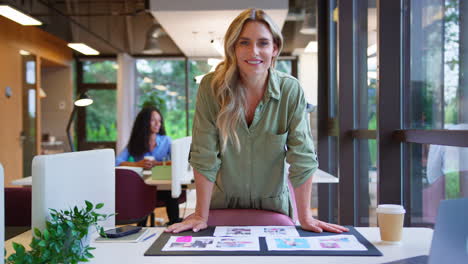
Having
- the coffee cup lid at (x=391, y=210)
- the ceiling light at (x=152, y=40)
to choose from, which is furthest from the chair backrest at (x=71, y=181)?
the ceiling light at (x=152, y=40)

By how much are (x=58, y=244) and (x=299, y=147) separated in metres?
0.99

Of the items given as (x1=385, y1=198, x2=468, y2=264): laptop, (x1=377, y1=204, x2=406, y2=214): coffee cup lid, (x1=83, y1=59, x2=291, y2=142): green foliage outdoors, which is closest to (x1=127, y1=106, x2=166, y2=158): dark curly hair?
(x1=377, y1=204, x2=406, y2=214): coffee cup lid

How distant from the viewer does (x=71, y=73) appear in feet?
36.1

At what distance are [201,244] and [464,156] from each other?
126 cm

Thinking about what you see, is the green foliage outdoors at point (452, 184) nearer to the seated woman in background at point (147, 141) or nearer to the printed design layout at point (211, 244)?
the printed design layout at point (211, 244)

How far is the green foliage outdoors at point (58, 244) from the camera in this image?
1.10 meters

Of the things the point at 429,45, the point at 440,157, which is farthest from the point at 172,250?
the point at 429,45

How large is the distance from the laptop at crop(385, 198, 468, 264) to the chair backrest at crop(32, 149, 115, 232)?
100 cm

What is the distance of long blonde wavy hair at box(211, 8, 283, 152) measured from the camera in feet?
6.09

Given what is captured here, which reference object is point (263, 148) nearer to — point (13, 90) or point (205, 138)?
point (205, 138)

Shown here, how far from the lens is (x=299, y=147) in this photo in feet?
6.16

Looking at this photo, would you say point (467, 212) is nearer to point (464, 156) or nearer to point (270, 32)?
point (270, 32)

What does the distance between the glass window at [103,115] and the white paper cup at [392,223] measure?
10.7 m

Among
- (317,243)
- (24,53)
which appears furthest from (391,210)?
(24,53)
